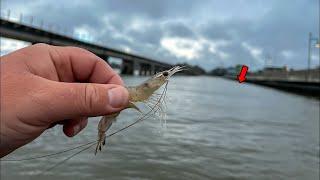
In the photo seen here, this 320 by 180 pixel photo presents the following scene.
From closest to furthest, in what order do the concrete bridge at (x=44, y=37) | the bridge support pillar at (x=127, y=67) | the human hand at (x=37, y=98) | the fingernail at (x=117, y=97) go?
1. the human hand at (x=37, y=98)
2. the fingernail at (x=117, y=97)
3. the concrete bridge at (x=44, y=37)
4. the bridge support pillar at (x=127, y=67)

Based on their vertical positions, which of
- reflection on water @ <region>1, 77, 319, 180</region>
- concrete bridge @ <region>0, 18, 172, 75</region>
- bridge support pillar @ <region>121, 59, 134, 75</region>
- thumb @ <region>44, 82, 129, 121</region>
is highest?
concrete bridge @ <region>0, 18, 172, 75</region>

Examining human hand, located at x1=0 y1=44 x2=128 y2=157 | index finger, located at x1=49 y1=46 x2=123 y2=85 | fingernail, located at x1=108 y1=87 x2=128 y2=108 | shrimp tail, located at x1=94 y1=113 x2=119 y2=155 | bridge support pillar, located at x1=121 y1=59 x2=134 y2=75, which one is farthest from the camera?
bridge support pillar, located at x1=121 y1=59 x2=134 y2=75

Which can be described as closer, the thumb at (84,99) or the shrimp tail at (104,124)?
the thumb at (84,99)

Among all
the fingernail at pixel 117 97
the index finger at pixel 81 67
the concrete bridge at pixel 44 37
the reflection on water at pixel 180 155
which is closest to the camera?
the fingernail at pixel 117 97

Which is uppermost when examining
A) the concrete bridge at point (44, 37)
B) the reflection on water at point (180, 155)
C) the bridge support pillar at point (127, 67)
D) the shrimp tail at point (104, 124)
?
the concrete bridge at point (44, 37)

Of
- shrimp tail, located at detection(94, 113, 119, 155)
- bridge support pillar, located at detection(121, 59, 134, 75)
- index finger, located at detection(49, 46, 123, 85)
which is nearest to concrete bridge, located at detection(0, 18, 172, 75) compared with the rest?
bridge support pillar, located at detection(121, 59, 134, 75)

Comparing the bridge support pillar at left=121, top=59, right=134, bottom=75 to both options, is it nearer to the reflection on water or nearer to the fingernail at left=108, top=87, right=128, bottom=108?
the reflection on water

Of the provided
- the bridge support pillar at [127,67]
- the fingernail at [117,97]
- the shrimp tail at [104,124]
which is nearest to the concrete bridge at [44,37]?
the bridge support pillar at [127,67]

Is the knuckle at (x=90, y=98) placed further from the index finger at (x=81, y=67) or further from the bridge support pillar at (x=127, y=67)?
the bridge support pillar at (x=127, y=67)

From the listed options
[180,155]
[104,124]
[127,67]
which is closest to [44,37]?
[127,67]
